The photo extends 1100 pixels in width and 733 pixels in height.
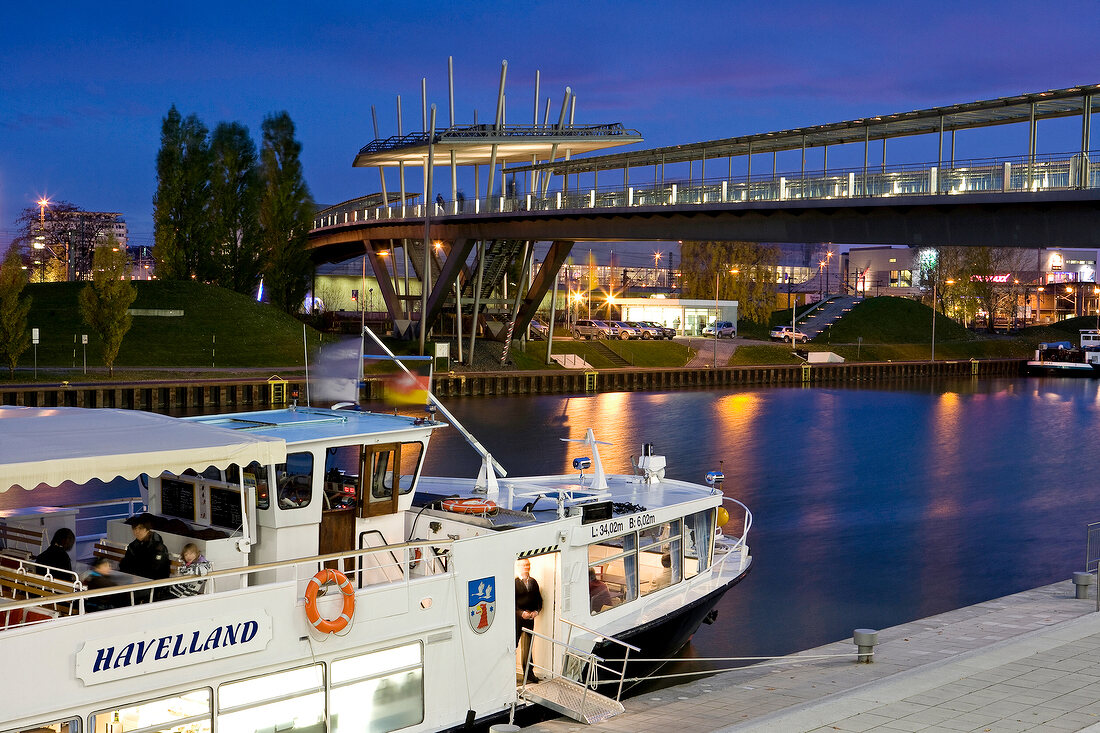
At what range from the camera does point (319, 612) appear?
37.3 feet

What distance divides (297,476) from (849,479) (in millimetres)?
33696

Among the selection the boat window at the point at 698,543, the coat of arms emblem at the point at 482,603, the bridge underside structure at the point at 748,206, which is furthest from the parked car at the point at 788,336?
the coat of arms emblem at the point at 482,603

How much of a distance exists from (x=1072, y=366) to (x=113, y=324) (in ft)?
312

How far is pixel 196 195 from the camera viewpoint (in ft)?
265

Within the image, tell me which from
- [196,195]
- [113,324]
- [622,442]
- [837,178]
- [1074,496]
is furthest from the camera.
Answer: [196,195]

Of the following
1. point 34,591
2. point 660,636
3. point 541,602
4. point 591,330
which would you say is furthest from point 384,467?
point 591,330

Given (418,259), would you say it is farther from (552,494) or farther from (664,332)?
(552,494)

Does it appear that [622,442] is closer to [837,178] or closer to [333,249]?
[837,178]

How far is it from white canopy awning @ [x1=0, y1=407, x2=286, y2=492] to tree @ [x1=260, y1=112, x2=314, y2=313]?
7513 centimetres

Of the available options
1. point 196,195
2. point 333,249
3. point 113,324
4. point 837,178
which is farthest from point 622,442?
point 333,249

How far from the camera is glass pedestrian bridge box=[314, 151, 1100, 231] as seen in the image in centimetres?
3697

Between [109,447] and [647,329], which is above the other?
[647,329]

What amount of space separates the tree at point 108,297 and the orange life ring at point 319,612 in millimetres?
52681

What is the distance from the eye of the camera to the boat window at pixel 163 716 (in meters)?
10.1
